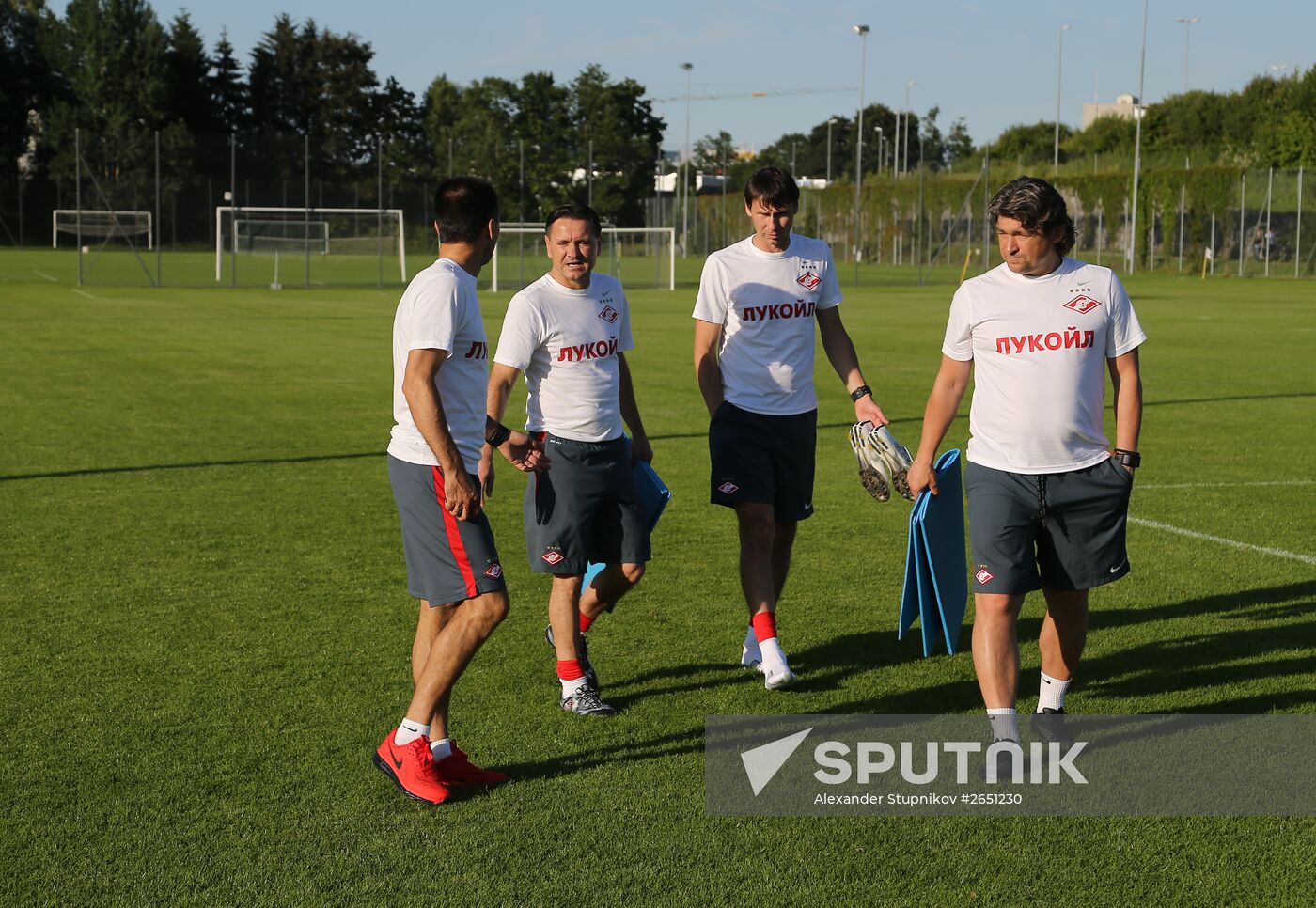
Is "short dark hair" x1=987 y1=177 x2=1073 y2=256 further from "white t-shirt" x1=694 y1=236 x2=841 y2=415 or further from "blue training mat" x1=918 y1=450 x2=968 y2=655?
"white t-shirt" x1=694 y1=236 x2=841 y2=415

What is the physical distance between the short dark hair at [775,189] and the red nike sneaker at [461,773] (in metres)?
2.52

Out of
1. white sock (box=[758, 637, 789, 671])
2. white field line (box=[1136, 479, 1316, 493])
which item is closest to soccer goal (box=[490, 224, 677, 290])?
white field line (box=[1136, 479, 1316, 493])

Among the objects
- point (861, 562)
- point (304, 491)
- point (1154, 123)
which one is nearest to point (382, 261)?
point (304, 491)

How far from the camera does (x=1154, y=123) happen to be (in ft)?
280

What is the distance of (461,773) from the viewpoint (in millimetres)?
4301

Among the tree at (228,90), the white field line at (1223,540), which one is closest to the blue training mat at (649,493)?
the white field line at (1223,540)

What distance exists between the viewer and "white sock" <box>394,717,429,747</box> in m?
4.23

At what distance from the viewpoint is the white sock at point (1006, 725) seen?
445 centimetres

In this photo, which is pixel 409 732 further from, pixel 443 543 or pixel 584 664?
pixel 584 664

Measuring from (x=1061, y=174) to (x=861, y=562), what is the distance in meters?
54.9

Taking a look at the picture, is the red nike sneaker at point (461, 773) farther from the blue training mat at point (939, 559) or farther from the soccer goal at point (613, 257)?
the soccer goal at point (613, 257)

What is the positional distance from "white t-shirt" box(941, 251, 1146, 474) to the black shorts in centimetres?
125

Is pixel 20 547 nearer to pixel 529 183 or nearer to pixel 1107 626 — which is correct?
pixel 1107 626

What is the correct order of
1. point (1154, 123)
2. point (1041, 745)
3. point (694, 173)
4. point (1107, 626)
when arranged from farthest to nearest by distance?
point (694, 173), point (1154, 123), point (1107, 626), point (1041, 745)
